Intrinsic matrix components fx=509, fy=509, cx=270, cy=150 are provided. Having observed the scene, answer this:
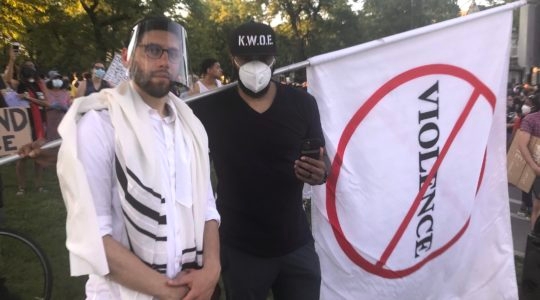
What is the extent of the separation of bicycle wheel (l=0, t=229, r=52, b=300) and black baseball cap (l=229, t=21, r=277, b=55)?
2235 mm

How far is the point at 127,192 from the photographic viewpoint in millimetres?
1516

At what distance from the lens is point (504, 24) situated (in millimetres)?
3307

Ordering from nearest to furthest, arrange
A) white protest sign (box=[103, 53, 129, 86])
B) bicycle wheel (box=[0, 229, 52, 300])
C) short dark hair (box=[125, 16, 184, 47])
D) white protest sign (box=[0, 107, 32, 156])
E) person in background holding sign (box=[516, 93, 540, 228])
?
short dark hair (box=[125, 16, 184, 47])
white protest sign (box=[103, 53, 129, 86])
white protest sign (box=[0, 107, 32, 156])
bicycle wheel (box=[0, 229, 52, 300])
person in background holding sign (box=[516, 93, 540, 228])

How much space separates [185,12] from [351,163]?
2457 cm

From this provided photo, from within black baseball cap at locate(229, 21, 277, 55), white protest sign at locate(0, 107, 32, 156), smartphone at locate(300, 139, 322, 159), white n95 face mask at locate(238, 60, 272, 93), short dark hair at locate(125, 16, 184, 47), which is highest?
short dark hair at locate(125, 16, 184, 47)

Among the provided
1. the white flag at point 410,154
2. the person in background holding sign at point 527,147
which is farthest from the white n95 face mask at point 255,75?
the person in background holding sign at point 527,147

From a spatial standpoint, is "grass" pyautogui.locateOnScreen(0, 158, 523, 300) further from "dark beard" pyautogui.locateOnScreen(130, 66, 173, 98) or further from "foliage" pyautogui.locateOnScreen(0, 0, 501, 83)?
"dark beard" pyautogui.locateOnScreen(130, 66, 173, 98)

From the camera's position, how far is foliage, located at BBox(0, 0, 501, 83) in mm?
20953

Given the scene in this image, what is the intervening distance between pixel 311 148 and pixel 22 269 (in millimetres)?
2979

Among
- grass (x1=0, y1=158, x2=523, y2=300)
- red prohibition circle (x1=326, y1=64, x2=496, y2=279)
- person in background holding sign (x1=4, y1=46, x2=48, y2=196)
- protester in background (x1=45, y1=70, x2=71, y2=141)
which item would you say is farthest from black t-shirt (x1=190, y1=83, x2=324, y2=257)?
protester in background (x1=45, y1=70, x2=71, y2=141)

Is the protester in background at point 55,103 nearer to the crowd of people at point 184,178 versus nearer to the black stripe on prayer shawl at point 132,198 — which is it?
the crowd of people at point 184,178

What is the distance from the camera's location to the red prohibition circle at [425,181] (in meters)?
2.93

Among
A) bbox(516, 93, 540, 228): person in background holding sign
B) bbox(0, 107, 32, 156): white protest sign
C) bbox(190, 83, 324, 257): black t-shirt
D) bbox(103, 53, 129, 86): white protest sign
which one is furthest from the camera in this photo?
bbox(516, 93, 540, 228): person in background holding sign

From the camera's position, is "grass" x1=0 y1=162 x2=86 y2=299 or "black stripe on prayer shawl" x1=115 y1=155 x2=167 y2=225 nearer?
"black stripe on prayer shawl" x1=115 y1=155 x2=167 y2=225
